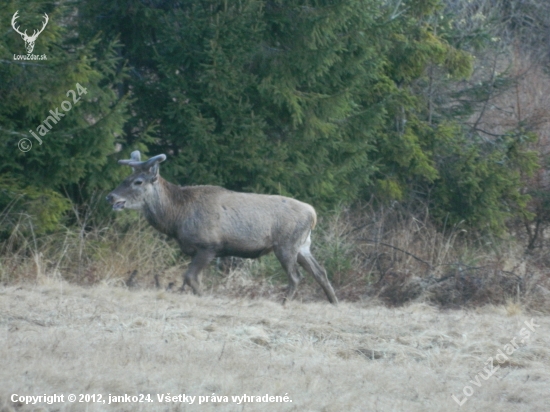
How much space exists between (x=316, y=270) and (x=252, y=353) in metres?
5.00

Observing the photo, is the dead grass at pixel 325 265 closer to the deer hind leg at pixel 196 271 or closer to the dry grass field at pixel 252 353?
the deer hind leg at pixel 196 271

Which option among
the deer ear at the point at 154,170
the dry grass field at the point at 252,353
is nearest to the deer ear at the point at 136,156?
the deer ear at the point at 154,170

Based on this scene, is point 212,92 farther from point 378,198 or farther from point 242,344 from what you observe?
point 242,344

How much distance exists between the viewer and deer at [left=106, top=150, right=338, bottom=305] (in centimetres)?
1271

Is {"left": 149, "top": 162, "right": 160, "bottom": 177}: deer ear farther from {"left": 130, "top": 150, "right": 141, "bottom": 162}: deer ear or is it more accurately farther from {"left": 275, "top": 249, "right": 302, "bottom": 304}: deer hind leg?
{"left": 275, "top": 249, "right": 302, "bottom": 304}: deer hind leg

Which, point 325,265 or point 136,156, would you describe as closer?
point 136,156

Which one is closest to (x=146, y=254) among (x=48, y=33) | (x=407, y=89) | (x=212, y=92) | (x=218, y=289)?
(x=218, y=289)

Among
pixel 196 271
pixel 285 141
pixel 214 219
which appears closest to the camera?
pixel 196 271

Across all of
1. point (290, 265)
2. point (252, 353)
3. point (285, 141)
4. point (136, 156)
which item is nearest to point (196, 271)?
point (290, 265)

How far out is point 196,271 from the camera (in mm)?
12594

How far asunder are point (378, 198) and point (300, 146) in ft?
11.9

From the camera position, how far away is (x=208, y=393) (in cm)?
695

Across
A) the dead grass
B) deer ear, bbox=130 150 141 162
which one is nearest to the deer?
deer ear, bbox=130 150 141 162

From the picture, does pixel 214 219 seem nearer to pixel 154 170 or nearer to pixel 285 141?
pixel 154 170
